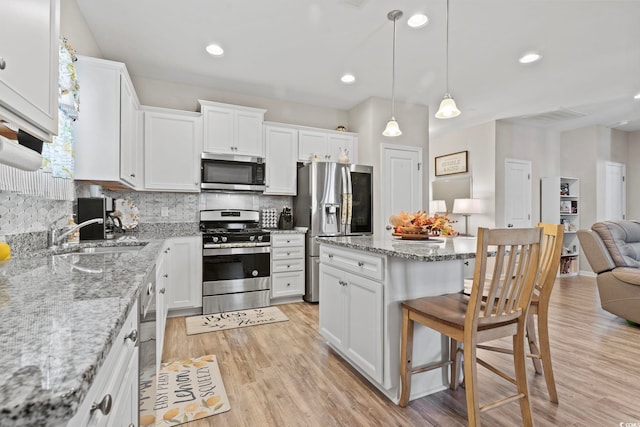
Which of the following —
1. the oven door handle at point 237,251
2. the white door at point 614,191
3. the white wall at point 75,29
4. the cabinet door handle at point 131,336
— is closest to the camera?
the cabinet door handle at point 131,336

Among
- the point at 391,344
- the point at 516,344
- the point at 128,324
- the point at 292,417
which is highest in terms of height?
the point at 128,324

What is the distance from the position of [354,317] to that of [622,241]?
3.38m

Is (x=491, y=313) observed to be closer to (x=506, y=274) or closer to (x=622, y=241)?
(x=506, y=274)

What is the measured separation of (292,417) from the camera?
68.1 inches

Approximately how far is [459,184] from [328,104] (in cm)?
316

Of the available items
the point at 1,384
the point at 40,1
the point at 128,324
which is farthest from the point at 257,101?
the point at 1,384

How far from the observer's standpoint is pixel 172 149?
359 cm

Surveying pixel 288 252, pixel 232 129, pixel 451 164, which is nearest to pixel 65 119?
pixel 232 129

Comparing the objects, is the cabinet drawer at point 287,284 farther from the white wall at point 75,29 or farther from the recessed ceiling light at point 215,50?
the white wall at point 75,29

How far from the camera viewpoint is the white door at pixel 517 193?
5547mm

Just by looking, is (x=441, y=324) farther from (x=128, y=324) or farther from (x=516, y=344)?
(x=128, y=324)

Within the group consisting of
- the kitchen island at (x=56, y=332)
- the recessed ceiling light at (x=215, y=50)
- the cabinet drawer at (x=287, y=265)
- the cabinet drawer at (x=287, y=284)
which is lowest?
the cabinet drawer at (x=287, y=284)

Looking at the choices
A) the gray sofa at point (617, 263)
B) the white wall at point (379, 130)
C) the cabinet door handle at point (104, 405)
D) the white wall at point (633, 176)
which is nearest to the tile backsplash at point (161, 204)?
the white wall at point (379, 130)

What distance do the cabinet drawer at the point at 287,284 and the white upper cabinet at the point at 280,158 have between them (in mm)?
1084
